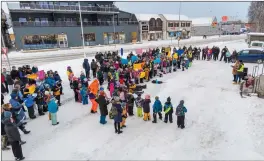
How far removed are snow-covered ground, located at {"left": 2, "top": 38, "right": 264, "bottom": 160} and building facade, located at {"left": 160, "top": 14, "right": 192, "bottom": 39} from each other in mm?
53476

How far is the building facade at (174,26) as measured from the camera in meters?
62.7

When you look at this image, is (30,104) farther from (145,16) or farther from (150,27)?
(145,16)

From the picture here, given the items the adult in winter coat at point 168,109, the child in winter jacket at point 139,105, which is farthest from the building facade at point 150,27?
the adult in winter coat at point 168,109

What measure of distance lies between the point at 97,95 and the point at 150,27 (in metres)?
50.8

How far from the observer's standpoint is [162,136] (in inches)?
325

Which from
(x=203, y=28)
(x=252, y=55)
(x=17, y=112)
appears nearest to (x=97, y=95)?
(x=17, y=112)

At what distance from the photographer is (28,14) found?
38.6m

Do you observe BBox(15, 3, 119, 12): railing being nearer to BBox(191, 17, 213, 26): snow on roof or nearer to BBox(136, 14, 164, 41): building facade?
BBox(136, 14, 164, 41): building facade

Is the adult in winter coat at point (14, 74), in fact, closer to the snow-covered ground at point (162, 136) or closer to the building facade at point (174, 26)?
the snow-covered ground at point (162, 136)

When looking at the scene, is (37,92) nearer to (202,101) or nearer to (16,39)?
(202,101)

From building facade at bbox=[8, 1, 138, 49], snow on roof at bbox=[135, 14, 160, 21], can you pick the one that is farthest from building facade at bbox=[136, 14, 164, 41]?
building facade at bbox=[8, 1, 138, 49]

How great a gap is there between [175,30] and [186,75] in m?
51.0

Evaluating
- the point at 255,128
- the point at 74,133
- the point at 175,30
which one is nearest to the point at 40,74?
the point at 74,133

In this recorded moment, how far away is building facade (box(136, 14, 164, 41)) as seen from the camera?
5583 centimetres
